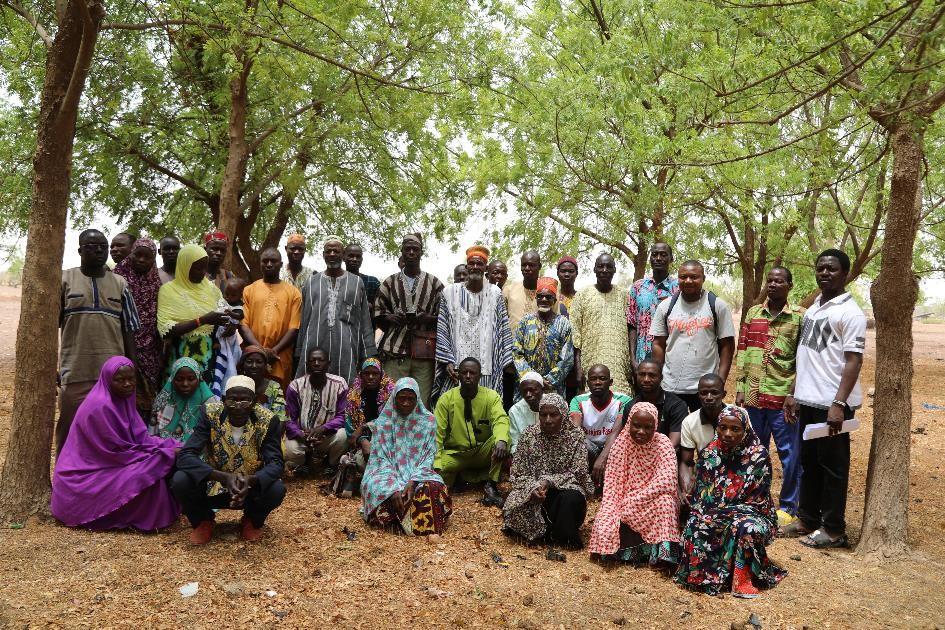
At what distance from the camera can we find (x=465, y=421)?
6.33 m

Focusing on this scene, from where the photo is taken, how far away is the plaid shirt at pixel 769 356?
5.79m

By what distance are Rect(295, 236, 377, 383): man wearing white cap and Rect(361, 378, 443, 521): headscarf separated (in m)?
1.16

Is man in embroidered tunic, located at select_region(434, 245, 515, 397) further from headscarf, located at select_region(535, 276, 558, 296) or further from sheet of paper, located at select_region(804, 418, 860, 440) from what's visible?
sheet of paper, located at select_region(804, 418, 860, 440)

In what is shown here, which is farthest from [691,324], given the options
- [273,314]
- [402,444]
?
[273,314]

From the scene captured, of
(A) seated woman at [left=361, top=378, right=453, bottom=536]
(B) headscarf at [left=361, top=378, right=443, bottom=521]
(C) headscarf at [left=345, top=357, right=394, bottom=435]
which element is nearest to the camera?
(A) seated woman at [left=361, top=378, right=453, bottom=536]

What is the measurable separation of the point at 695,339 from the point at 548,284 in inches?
61.5

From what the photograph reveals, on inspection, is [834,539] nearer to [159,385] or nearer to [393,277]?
[393,277]

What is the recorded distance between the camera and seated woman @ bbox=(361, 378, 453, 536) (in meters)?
5.40

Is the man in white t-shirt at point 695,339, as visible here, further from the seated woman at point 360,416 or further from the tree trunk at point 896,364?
the seated woman at point 360,416

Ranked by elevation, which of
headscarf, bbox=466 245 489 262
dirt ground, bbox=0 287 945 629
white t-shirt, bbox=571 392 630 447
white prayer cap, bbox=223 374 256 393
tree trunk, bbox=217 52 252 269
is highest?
tree trunk, bbox=217 52 252 269

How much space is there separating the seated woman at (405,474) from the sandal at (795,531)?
8.68 ft

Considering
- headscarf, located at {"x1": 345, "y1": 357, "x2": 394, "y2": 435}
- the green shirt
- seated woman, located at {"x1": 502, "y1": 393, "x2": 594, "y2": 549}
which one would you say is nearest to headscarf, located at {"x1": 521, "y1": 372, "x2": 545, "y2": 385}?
the green shirt

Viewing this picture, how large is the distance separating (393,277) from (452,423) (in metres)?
1.67

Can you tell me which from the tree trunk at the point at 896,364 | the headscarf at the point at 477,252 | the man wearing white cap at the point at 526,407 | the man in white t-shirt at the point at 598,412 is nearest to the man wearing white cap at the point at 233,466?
the man wearing white cap at the point at 526,407
